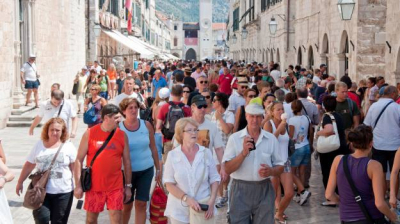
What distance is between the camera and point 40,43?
19.7 metres

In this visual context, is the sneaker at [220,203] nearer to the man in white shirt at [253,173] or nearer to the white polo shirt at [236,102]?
the white polo shirt at [236,102]

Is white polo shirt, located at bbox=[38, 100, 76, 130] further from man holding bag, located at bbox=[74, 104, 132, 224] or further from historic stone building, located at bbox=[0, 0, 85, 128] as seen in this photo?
historic stone building, located at bbox=[0, 0, 85, 128]

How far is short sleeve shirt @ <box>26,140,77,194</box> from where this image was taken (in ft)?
20.4

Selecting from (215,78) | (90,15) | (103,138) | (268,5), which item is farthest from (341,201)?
(268,5)

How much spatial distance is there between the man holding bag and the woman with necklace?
0.44m

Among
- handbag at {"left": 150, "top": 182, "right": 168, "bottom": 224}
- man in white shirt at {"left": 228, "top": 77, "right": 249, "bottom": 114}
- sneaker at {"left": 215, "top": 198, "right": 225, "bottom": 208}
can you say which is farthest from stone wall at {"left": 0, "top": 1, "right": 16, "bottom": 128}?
handbag at {"left": 150, "top": 182, "right": 168, "bottom": 224}

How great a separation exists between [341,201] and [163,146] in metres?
3.39

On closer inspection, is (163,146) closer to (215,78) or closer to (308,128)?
(308,128)

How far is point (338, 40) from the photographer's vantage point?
64.9 feet

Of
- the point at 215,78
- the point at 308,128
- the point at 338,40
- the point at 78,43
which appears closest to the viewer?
the point at 308,128

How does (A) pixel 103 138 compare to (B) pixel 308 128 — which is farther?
(B) pixel 308 128

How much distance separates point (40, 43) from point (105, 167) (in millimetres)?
14429

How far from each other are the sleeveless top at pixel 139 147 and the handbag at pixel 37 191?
0.80 metres

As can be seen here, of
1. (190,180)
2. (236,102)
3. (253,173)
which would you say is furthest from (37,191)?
(236,102)
